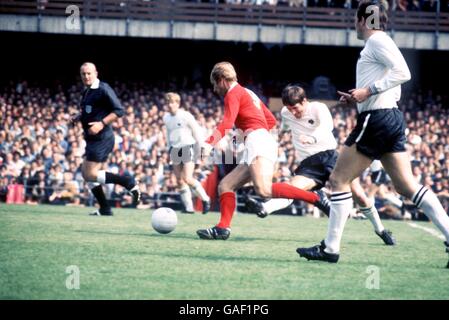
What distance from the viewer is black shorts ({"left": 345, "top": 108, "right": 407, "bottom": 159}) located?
692 cm

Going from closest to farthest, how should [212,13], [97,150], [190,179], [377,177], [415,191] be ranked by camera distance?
[415,191] → [97,150] → [190,179] → [377,177] → [212,13]

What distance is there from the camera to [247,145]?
9.22 meters

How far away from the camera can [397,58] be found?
22.6ft

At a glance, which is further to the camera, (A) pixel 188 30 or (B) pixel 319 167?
(A) pixel 188 30

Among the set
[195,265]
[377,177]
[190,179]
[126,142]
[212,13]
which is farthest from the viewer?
[212,13]

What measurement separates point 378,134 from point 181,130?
8.72 meters

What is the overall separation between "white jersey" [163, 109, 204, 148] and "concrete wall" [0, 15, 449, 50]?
11.4 m

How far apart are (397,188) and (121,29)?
20578mm

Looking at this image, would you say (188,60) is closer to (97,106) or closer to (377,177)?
(377,177)

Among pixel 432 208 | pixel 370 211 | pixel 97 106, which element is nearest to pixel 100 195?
pixel 97 106

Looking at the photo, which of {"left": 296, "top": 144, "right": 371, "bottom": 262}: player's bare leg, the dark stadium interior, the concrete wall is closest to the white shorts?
{"left": 296, "top": 144, "right": 371, "bottom": 262}: player's bare leg

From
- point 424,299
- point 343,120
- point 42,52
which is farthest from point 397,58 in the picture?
point 42,52

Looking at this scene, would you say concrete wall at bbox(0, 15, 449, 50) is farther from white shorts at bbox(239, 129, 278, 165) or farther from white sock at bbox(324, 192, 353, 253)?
white sock at bbox(324, 192, 353, 253)

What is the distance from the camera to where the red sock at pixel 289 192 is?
9305 millimetres
